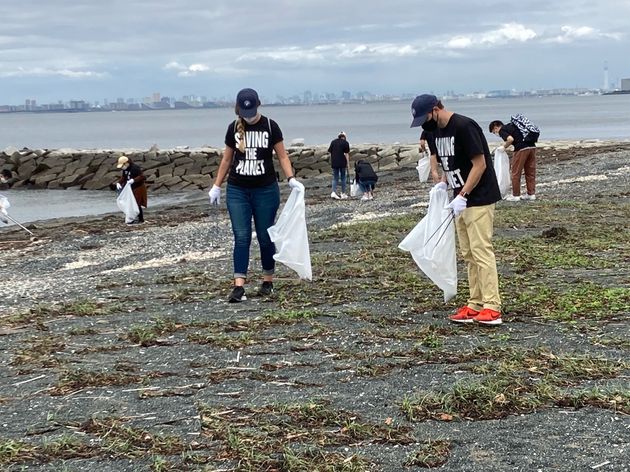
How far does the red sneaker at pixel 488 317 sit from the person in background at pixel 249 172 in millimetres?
2084

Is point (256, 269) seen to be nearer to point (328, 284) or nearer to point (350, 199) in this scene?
point (328, 284)

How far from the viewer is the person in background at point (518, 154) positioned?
14539 millimetres

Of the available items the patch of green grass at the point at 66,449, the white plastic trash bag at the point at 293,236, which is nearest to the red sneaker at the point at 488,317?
the white plastic trash bag at the point at 293,236

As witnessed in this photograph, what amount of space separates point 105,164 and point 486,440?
34.0 meters

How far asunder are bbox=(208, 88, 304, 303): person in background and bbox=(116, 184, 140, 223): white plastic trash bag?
1011cm

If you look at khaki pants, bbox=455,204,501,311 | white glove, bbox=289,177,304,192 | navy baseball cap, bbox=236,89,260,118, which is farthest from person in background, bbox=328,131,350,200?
khaki pants, bbox=455,204,501,311

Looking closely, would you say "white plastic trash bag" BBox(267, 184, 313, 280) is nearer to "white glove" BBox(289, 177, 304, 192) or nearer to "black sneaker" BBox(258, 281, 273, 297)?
"white glove" BBox(289, 177, 304, 192)

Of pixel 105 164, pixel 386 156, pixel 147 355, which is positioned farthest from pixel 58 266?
pixel 105 164

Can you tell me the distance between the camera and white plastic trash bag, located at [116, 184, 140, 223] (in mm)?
17484

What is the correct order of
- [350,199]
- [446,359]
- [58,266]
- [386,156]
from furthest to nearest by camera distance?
[386,156]
[350,199]
[58,266]
[446,359]

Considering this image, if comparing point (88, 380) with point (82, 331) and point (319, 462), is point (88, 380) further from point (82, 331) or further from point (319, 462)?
point (319, 462)

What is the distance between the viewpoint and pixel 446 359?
5.57m

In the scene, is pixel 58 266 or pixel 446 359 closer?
pixel 446 359

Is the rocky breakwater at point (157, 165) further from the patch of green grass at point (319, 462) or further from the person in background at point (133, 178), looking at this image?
the patch of green grass at point (319, 462)
